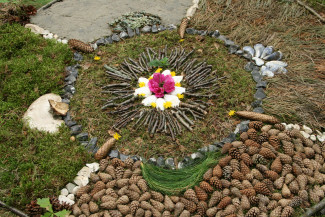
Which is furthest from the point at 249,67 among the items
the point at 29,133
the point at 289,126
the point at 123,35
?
the point at 29,133

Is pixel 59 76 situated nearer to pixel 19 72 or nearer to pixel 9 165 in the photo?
pixel 19 72

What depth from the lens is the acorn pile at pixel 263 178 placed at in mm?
4031

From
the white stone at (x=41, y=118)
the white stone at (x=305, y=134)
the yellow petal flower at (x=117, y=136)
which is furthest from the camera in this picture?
the white stone at (x=41, y=118)

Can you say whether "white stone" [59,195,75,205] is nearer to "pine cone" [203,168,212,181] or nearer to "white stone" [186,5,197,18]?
"pine cone" [203,168,212,181]

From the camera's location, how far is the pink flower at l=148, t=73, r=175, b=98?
18.1 ft

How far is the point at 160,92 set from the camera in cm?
552

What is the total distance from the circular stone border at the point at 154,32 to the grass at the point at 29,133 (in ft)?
0.52

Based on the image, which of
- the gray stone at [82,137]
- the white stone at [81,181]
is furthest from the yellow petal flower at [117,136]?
the white stone at [81,181]

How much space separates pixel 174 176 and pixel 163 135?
0.91 m

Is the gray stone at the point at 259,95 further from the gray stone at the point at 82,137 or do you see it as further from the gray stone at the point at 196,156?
the gray stone at the point at 82,137

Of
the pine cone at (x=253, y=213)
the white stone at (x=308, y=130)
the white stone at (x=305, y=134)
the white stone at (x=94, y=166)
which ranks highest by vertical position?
the white stone at (x=308, y=130)

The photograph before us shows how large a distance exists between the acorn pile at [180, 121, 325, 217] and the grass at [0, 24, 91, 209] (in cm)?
200

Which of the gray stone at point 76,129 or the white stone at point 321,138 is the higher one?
the white stone at point 321,138

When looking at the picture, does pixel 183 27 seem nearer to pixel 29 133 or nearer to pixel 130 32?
pixel 130 32
